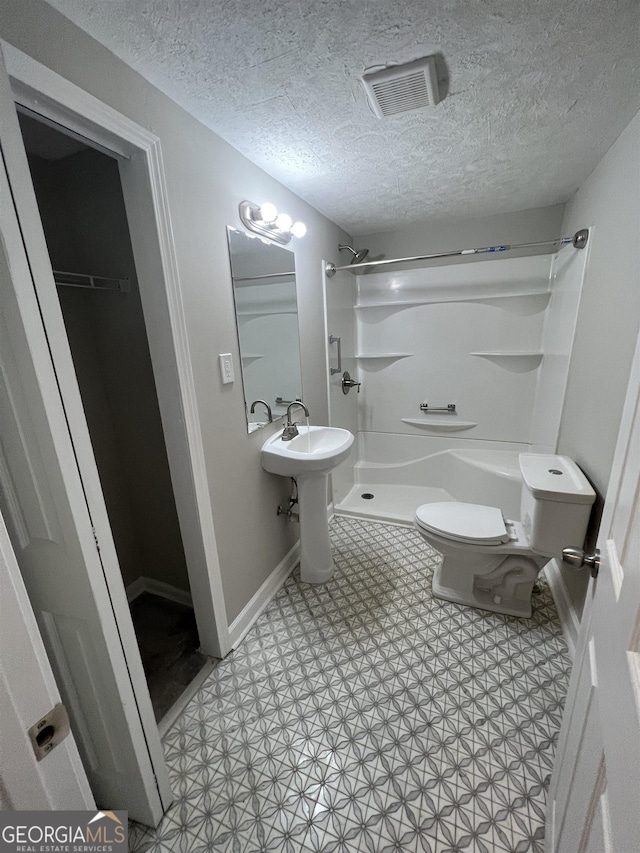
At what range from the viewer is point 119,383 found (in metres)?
1.72

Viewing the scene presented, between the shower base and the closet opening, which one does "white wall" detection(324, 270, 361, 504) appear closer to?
the shower base

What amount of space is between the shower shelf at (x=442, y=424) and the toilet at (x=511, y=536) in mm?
1157

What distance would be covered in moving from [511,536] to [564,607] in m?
0.46

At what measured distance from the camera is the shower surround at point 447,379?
2.54m

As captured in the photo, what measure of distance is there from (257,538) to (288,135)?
181cm

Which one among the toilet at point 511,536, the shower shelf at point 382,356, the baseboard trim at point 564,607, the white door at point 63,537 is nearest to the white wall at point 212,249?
the white door at point 63,537

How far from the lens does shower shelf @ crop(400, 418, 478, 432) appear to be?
2.95 meters

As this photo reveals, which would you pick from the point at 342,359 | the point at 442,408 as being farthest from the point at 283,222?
the point at 442,408

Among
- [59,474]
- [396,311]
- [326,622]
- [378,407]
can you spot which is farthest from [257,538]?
[396,311]

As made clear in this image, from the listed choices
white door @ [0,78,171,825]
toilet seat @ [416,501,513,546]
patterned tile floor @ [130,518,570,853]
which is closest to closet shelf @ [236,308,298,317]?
white door @ [0,78,171,825]

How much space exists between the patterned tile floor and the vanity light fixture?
194 centimetres

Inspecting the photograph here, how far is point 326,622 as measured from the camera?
1.80m

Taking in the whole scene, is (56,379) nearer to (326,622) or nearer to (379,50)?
(379,50)

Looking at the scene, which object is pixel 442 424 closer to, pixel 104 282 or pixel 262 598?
pixel 262 598
